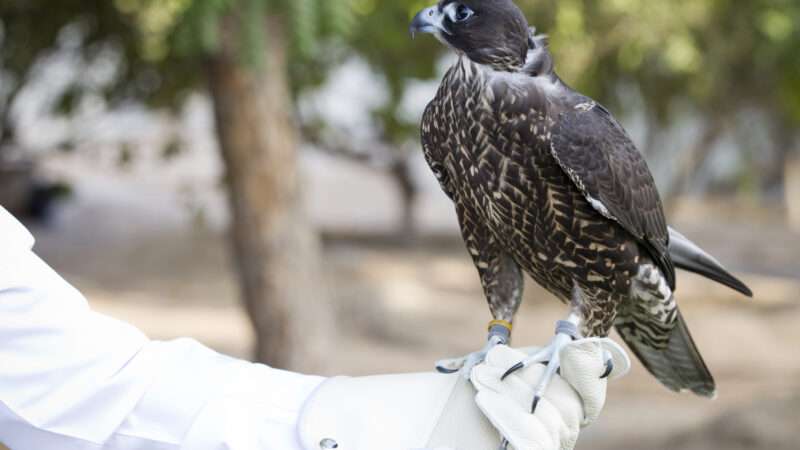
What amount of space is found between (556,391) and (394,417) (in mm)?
221

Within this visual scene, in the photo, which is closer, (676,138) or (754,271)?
(754,271)

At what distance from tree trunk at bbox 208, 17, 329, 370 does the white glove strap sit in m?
3.15

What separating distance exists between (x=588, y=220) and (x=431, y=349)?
19.9 feet

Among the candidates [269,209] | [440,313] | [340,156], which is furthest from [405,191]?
[269,209]

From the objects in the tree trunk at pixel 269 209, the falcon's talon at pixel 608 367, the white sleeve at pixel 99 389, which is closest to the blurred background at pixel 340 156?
the tree trunk at pixel 269 209

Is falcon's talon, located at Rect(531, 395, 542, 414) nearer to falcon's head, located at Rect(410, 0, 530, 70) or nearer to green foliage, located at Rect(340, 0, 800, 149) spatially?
falcon's head, located at Rect(410, 0, 530, 70)

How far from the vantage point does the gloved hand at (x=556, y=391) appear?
125 cm

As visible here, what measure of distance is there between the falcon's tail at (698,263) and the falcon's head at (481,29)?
473 mm

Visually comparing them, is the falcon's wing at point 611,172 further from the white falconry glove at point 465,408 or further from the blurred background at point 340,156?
the blurred background at point 340,156

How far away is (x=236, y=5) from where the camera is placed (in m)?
3.83

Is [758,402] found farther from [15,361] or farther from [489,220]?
[15,361]

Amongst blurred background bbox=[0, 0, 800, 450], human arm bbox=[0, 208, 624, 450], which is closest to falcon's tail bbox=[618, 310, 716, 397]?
human arm bbox=[0, 208, 624, 450]

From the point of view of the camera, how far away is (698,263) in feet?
5.20

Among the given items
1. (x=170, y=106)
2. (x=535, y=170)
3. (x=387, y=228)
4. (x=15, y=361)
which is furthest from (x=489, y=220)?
(x=387, y=228)
